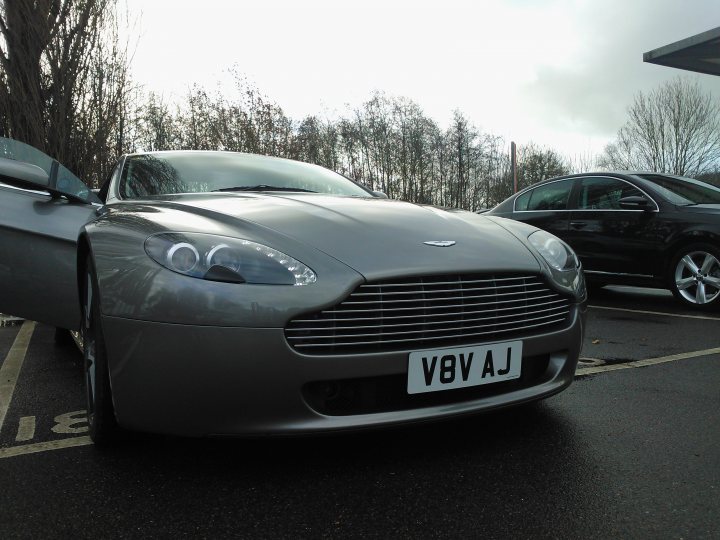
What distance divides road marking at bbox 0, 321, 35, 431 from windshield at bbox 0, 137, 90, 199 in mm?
1038

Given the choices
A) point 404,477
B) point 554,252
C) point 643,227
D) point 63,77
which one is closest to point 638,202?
point 643,227

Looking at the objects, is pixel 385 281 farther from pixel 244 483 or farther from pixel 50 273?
pixel 50 273

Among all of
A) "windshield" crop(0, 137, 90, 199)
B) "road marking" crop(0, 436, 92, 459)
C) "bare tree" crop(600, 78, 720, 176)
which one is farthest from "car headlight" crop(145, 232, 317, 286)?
"bare tree" crop(600, 78, 720, 176)

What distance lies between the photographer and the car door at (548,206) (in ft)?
22.5

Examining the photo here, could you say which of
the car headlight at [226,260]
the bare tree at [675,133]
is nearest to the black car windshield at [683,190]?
the car headlight at [226,260]

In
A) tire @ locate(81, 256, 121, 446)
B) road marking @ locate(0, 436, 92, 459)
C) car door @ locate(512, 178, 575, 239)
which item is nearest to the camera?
tire @ locate(81, 256, 121, 446)

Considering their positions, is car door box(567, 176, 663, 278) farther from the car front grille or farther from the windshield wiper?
the car front grille

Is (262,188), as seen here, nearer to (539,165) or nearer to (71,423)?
(71,423)

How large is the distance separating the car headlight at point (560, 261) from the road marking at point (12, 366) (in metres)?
2.34

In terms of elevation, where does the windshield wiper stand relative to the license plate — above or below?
above

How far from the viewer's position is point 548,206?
7.09m

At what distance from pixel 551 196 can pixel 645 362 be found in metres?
3.82

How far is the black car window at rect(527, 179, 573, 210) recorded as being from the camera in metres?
6.94

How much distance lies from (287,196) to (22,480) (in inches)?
58.6
